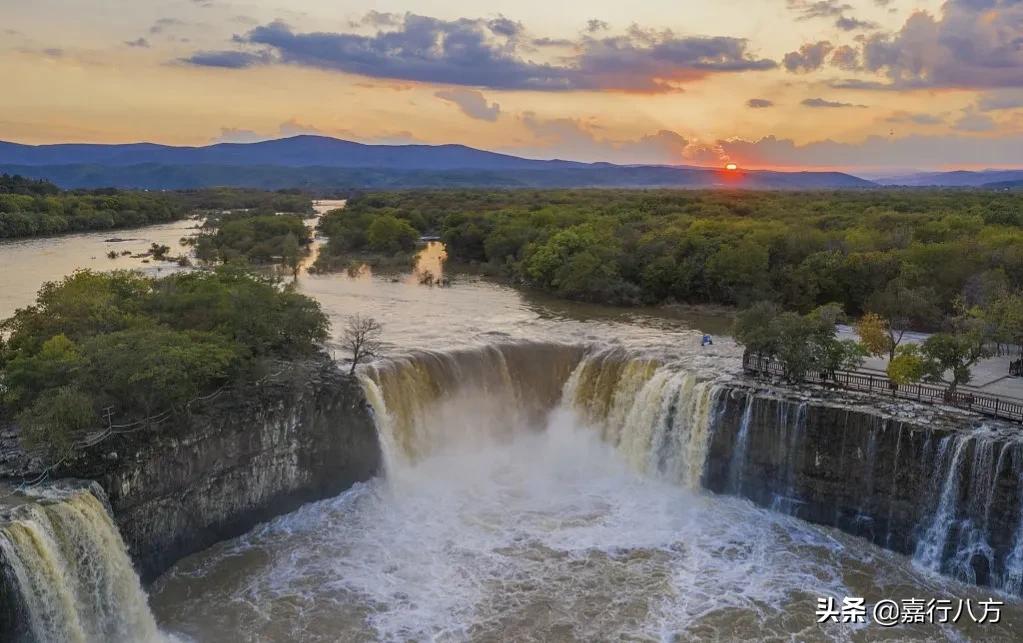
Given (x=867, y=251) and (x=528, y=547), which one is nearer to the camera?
(x=528, y=547)

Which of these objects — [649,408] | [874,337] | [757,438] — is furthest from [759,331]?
[649,408]

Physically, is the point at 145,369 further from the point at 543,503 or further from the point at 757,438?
the point at 757,438

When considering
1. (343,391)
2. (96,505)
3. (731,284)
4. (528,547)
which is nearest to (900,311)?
(731,284)

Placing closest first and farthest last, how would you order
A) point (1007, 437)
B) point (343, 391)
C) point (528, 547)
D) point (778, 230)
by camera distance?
point (1007, 437)
point (528, 547)
point (343, 391)
point (778, 230)

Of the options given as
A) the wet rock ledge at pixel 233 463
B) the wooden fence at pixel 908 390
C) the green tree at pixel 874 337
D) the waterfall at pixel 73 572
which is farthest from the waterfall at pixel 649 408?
the waterfall at pixel 73 572

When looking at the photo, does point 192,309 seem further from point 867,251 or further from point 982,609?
point 867,251

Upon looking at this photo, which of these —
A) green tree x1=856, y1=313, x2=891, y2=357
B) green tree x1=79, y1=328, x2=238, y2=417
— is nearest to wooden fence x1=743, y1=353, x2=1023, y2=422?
green tree x1=856, y1=313, x2=891, y2=357

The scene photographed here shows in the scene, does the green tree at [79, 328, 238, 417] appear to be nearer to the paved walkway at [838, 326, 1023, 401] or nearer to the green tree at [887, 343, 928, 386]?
the green tree at [887, 343, 928, 386]
